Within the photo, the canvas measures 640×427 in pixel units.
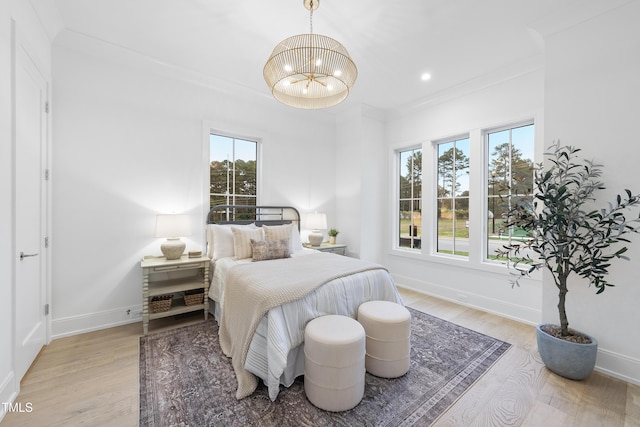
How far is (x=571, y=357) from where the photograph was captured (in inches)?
78.8

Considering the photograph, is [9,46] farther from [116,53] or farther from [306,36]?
[306,36]

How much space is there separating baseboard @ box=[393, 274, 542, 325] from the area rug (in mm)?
765

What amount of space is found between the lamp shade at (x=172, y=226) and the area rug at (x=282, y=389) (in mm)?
1033

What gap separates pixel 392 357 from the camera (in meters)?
2.01

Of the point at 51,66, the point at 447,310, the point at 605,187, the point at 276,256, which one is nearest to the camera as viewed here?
the point at 605,187

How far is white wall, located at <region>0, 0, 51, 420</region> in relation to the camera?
64.8 inches

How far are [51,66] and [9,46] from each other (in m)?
1.08

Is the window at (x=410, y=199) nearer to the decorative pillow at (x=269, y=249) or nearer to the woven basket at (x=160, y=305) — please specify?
the decorative pillow at (x=269, y=249)

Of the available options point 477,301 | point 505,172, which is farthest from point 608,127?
point 477,301

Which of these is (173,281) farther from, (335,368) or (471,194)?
(471,194)

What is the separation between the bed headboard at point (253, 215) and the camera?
11.8 ft

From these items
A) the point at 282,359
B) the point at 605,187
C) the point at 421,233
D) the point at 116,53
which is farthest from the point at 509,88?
the point at 116,53

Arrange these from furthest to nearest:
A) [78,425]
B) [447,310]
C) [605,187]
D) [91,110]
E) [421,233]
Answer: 1. [421,233]
2. [447,310]
3. [91,110]
4. [605,187]
5. [78,425]

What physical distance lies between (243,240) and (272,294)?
1.34 metres
